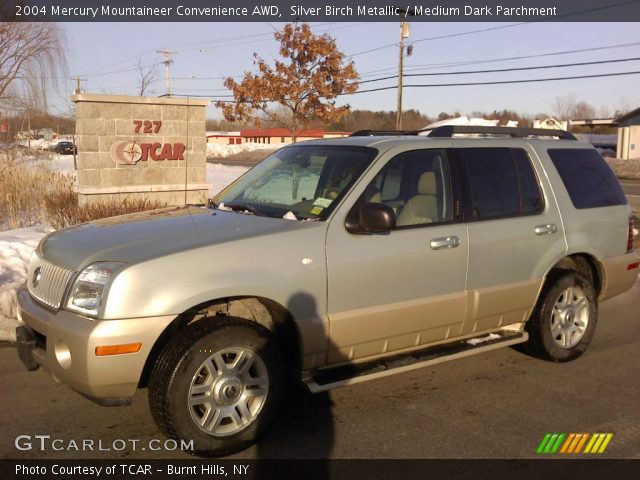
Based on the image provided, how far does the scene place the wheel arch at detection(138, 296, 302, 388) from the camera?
374 cm

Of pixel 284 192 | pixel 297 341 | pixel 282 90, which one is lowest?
pixel 297 341

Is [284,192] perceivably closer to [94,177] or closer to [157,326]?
[157,326]

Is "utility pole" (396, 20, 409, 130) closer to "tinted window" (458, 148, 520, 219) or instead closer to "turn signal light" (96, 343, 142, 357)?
"tinted window" (458, 148, 520, 219)

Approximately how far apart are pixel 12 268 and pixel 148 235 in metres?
3.48

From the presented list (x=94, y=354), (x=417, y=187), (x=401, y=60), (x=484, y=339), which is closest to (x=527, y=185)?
(x=417, y=187)

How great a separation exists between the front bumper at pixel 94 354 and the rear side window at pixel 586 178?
3780 millimetres

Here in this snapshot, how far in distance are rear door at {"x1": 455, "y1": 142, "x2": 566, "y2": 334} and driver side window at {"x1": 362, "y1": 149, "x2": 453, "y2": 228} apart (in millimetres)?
183

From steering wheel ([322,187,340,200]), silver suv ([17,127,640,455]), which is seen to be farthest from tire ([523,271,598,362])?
steering wheel ([322,187,340,200])

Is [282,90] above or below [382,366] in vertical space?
above

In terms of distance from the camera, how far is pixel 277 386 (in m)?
3.90

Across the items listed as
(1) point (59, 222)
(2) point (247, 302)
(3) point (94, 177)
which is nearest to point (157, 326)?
(2) point (247, 302)

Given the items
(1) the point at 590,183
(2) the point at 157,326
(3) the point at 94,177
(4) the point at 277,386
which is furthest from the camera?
(3) the point at 94,177

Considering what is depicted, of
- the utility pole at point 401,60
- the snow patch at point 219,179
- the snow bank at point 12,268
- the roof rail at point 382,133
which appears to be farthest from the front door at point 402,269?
the utility pole at point 401,60

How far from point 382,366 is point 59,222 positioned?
7.01 m
